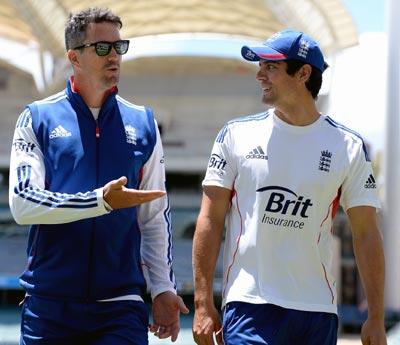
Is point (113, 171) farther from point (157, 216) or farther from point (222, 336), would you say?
point (222, 336)

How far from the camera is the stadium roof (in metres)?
21.4

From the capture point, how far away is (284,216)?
3.97 meters

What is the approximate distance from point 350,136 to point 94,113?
105 centimetres

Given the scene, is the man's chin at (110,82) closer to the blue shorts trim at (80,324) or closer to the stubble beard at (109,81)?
the stubble beard at (109,81)

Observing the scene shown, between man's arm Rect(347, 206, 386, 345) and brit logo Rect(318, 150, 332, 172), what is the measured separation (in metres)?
0.21

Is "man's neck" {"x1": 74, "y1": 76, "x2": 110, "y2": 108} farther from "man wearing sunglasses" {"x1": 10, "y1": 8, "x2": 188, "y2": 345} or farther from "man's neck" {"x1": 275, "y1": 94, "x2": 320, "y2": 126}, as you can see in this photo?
"man's neck" {"x1": 275, "y1": 94, "x2": 320, "y2": 126}

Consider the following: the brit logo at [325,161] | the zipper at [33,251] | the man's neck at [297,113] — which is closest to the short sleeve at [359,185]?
the brit logo at [325,161]

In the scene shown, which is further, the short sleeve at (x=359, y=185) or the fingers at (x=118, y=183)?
the short sleeve at (x=359, y=185)

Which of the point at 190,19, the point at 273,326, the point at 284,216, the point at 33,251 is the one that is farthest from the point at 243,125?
the point at 190,19

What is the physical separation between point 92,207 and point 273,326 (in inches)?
33.4

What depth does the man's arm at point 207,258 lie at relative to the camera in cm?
394

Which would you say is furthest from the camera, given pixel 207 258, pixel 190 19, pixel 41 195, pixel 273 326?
pixel 190 19

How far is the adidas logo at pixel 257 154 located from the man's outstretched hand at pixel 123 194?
50 centimetres

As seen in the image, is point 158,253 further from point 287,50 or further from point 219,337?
point 287,50
